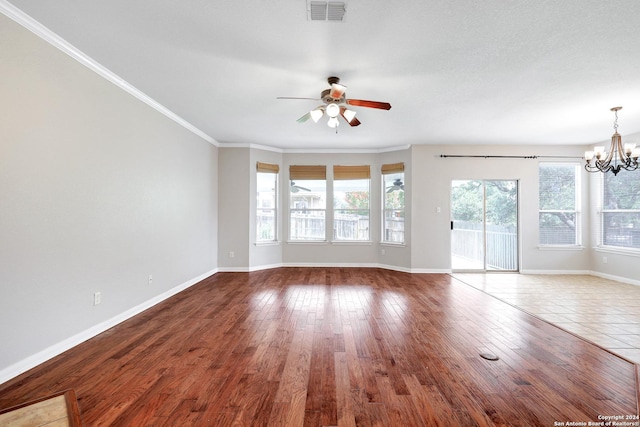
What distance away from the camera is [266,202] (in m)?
6.32

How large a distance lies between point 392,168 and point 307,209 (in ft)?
6.87

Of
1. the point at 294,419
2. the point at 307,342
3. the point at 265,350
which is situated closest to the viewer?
the point at 294,419

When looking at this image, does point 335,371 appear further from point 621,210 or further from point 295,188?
point 621,210

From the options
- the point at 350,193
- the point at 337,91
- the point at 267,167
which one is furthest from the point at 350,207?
→ the point at 337,91

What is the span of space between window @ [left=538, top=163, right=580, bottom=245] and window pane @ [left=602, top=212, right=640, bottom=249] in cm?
44

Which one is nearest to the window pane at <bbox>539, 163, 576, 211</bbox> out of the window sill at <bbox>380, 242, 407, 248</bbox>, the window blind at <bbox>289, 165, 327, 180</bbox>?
the window sill at <bbox>380, 242, 407, 248</bbox>

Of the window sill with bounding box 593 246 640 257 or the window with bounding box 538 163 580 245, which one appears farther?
the window with bounding box 538 163 580 245

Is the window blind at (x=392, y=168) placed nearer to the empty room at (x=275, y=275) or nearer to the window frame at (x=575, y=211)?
the empty room at (x=275, y=275)

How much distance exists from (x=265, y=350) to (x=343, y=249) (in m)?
4.07

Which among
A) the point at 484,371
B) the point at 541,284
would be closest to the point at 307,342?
the point at 484,371

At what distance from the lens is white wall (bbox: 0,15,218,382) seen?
2121 millimetres

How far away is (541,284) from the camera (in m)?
5.07

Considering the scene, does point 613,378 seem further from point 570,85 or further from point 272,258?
point 272,258

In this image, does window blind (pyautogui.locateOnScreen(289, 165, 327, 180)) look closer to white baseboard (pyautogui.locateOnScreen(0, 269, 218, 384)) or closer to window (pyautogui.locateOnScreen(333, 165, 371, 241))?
window (pyautogui.locateOnScreen(333, 165, 371, 241))
